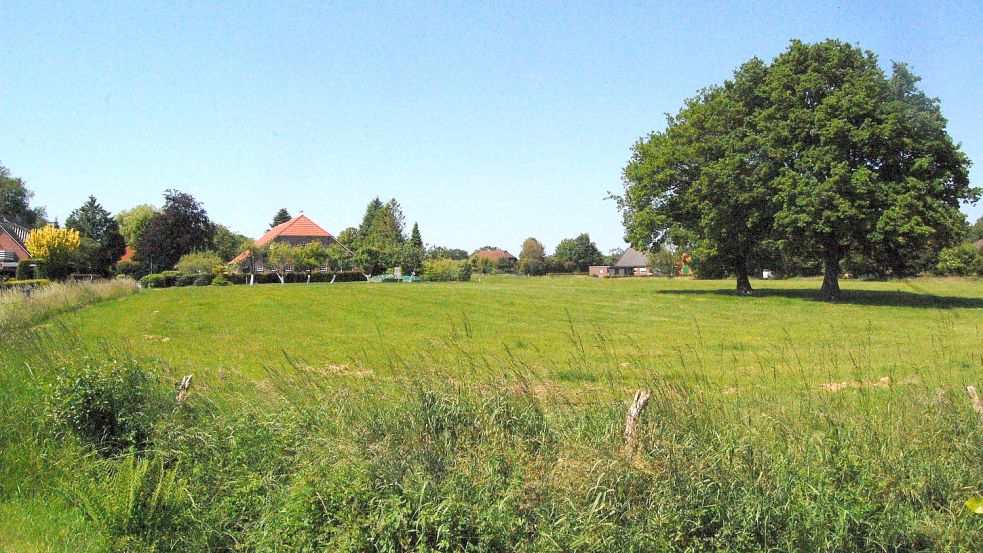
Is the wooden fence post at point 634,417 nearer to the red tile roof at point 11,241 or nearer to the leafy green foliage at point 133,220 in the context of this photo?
the red tile roof at point 11,241

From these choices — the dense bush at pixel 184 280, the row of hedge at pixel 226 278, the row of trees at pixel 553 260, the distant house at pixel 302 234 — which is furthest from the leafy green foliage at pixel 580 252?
the dense bush at pixel 184 280

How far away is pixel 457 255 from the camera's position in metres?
156

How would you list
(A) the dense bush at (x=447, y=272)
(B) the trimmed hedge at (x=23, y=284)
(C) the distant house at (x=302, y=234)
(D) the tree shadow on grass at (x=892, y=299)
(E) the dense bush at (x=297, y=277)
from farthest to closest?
(C) the distant house at (x=302, y=234)
(A) the dense bush at (x=447, y=272)
(E) the dense bush at (x=297, y=277)
(B) the trimmed hedge at (x=23, y=284)
(D) the tree shadow on grass at (x=892, y=299)

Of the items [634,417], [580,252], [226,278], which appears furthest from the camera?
[580,252]

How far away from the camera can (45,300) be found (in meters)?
23.2

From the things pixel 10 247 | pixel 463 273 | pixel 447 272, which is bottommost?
pixel 463 273

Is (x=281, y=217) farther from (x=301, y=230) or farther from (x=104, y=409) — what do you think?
(x=104, y=409)

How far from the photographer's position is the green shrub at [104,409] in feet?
22.9

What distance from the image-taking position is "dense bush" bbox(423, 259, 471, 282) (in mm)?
77438

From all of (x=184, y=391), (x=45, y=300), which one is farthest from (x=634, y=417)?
(x=45, y=300)

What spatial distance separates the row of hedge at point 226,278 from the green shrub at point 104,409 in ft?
173

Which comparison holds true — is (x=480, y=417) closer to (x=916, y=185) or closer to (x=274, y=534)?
(x=274, y=534)

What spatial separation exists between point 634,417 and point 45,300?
23421 millimetres

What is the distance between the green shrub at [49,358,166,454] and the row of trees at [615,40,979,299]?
2972 centimetres
